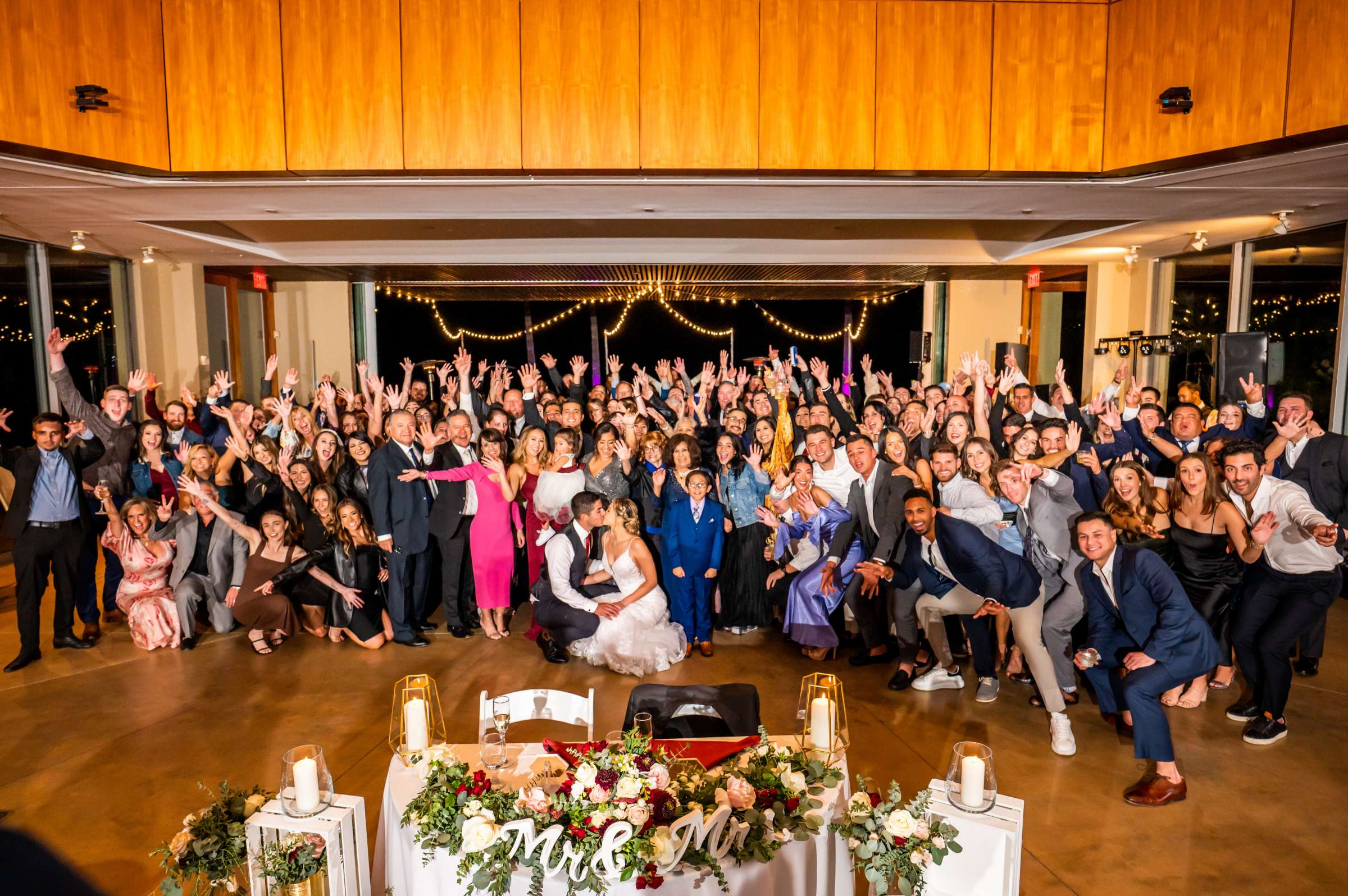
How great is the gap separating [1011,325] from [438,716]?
10.4 meters

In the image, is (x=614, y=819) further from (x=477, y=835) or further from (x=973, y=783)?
(x=973, y=783)

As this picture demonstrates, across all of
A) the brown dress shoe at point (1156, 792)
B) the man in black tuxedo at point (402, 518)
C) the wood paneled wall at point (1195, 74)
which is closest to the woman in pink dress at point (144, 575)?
→ the man in black tuxedo at point (402, 518)

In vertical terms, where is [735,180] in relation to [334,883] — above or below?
above

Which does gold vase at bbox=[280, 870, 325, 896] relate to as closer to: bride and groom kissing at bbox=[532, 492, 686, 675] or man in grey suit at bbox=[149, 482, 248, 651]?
bride and groom kissing at bbox=[532, 492, 686, 675]

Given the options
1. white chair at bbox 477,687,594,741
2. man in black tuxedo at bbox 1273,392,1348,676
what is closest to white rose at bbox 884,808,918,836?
white chair at bbox 477,687,594,741

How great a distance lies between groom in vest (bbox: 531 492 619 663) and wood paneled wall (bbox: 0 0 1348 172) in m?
2.25

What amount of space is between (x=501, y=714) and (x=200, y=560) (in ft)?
12.2

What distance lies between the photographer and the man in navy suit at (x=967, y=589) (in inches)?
150

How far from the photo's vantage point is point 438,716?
8.68 feet

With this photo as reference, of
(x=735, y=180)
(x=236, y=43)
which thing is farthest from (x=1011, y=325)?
(x=236, y=43)

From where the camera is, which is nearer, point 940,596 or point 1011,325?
point 940,596

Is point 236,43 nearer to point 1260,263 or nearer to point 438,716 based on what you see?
point 438,716

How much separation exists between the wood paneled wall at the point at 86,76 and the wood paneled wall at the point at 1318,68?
6.71 meters

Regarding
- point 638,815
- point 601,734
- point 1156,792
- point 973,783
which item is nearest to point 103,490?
point 601,734
